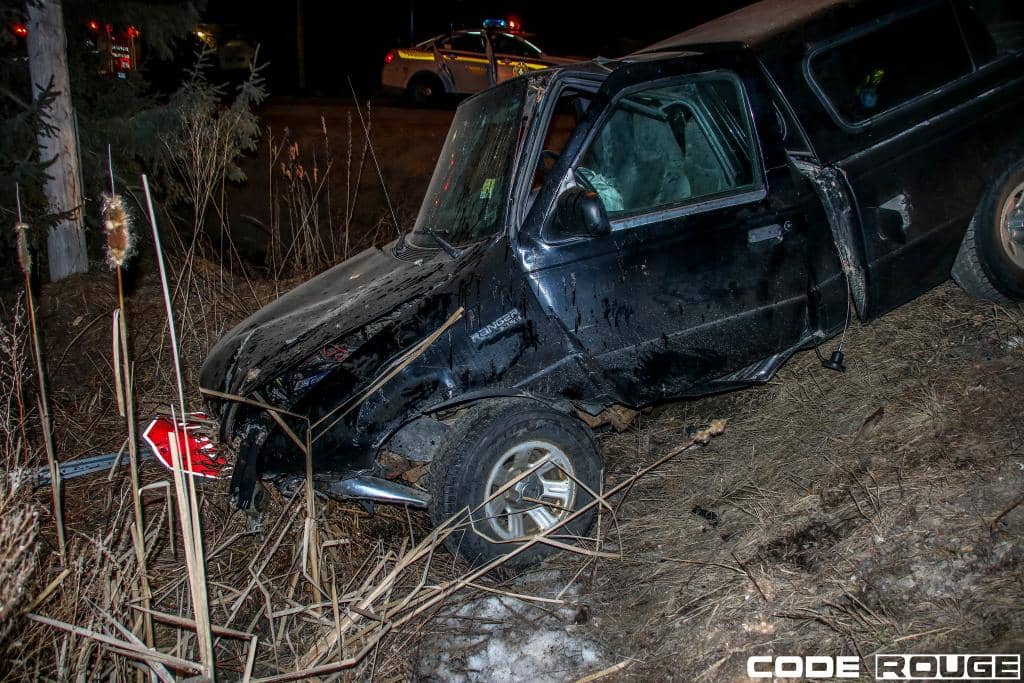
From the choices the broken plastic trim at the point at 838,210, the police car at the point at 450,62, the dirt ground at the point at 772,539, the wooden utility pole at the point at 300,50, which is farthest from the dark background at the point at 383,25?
the broken plastic trim at the point at 838,210

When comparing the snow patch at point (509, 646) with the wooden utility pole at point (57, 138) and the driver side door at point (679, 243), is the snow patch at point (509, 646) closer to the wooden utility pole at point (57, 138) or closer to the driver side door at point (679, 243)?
the driver side door at point (679, 243)

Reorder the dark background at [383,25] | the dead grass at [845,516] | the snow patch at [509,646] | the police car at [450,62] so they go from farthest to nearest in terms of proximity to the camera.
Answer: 1. the dark background at [383,25]
2. the police car at [450,62]
3. the snow patch at [509,646]
4. the dead grass at [845,516]

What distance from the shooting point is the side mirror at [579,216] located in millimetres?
3176

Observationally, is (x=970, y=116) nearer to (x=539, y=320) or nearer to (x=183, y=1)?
(x=539, y=320)

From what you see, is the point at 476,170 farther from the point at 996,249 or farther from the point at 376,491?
the point at 996,249

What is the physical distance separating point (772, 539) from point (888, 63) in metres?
2.58

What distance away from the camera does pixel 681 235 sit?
3.55 metres

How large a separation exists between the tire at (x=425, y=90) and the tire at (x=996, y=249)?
1199 centimetres

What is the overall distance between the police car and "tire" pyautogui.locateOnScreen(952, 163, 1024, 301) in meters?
10.2

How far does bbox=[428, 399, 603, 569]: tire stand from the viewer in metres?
3.25

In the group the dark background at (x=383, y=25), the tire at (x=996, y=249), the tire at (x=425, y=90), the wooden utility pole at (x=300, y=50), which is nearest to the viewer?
the tire at (x=996, y=249)

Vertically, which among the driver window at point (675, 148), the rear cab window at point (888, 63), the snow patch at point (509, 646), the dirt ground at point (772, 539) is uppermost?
the rear cab window at point (888, 63)

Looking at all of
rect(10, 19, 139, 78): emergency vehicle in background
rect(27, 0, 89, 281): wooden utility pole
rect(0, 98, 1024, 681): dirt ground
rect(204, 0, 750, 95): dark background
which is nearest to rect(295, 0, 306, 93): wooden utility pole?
rect(204, 0, 750, 95): dark background

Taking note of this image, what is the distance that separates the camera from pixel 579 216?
3236mm
